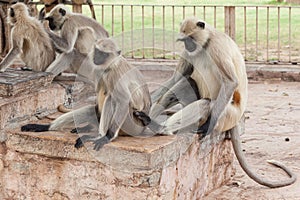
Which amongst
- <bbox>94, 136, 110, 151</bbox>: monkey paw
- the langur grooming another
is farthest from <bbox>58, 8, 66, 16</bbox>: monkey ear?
<bbox>94, 136, 110, 151</bbox>: monkey paw

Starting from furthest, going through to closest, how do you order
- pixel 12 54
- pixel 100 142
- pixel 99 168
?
pixel 12 54, pixel 99 168, pixel 100 142

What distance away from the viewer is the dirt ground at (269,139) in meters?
5.12

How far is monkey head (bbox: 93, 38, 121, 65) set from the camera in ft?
13.7

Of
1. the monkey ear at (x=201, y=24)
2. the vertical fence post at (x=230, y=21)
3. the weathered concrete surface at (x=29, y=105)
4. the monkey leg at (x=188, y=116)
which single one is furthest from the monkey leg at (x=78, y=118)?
the vertical fence post at (x=230, y=21)

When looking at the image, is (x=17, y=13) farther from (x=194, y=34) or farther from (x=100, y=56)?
(x=100, y=56)

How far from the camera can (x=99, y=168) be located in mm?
4207

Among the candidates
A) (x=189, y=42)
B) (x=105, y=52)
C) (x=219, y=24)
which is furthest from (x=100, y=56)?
(x=219, y=24)

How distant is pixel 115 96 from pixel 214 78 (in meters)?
0.98

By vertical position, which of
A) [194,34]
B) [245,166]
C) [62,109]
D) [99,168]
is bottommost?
[245,166]

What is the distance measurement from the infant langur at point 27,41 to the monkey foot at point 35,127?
4.94 ft

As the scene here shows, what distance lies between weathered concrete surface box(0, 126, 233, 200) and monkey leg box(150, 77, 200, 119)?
42 cm

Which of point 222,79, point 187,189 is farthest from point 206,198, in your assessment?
point 222,79

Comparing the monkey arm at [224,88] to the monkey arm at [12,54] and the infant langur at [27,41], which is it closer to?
the infant langur at [27,41]

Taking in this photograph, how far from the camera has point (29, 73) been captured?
496 cm
